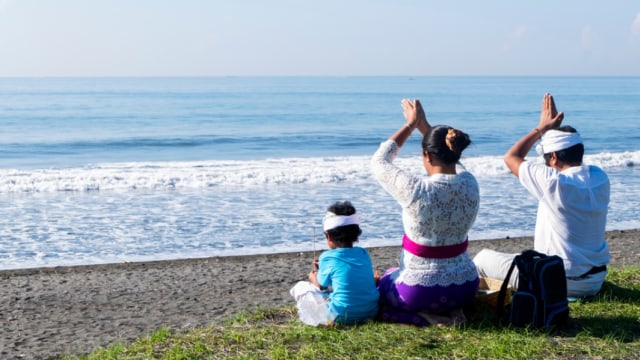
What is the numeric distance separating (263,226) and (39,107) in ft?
139

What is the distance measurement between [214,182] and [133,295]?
1049 centimetres

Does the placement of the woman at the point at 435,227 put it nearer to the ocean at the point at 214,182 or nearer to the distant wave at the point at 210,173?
the ocean at the point at 214,182

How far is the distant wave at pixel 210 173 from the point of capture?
1767 cm

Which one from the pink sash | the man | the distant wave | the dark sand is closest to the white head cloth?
the man

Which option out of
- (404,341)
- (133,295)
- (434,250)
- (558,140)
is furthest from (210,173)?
(404,341)

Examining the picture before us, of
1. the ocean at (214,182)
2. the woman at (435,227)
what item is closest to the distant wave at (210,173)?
the ocean at (214,182)

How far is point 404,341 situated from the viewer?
16.3 ft

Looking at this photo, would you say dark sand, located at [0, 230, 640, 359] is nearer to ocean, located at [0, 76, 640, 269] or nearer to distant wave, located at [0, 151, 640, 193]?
ocean, located at [0, 76, 640, 269]

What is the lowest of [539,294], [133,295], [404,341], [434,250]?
[133,295]

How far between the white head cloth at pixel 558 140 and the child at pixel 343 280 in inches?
55.4

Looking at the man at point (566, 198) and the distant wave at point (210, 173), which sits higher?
the man at point (566, 198)

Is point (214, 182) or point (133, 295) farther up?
point (133, 295)

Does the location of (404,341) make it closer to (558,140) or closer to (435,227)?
(435,227)

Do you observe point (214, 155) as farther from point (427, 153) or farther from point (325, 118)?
point (427, 153)
